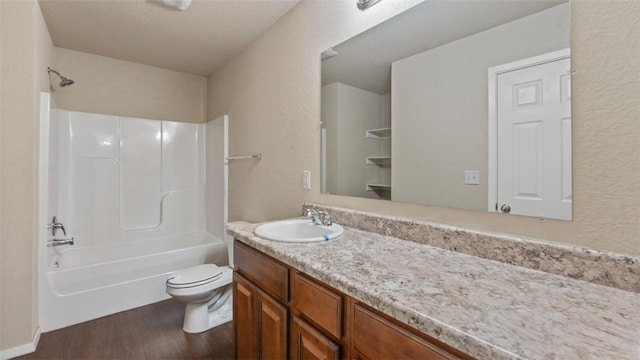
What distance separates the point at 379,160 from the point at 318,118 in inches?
22.3

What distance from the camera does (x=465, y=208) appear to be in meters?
1.15

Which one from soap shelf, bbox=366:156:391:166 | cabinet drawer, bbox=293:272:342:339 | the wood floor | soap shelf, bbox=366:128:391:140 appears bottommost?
the wood floor

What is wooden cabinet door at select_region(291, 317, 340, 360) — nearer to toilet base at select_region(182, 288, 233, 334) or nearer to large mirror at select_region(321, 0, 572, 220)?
large mirror at select_region(321, 0, 572, 220)

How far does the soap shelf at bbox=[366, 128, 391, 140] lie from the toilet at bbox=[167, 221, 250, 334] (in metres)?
1.05

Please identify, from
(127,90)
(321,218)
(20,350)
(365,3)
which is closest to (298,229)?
(321,218)

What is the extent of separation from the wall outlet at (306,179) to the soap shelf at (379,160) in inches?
20.4

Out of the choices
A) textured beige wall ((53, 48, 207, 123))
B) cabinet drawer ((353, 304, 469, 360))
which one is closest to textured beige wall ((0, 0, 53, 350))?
textured beige wall ((53, 48, 207, 123))

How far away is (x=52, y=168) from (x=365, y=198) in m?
2.63

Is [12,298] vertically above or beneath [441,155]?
beneath

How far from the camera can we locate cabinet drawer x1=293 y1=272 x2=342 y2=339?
87 centimetres

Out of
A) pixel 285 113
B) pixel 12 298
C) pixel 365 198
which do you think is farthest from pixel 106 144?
pixel 365 198

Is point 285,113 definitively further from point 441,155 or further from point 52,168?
point 52,168

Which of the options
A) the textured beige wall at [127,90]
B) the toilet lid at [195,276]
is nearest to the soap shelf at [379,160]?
the toilet lid at [195,276]

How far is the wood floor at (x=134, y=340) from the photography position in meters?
1.85
